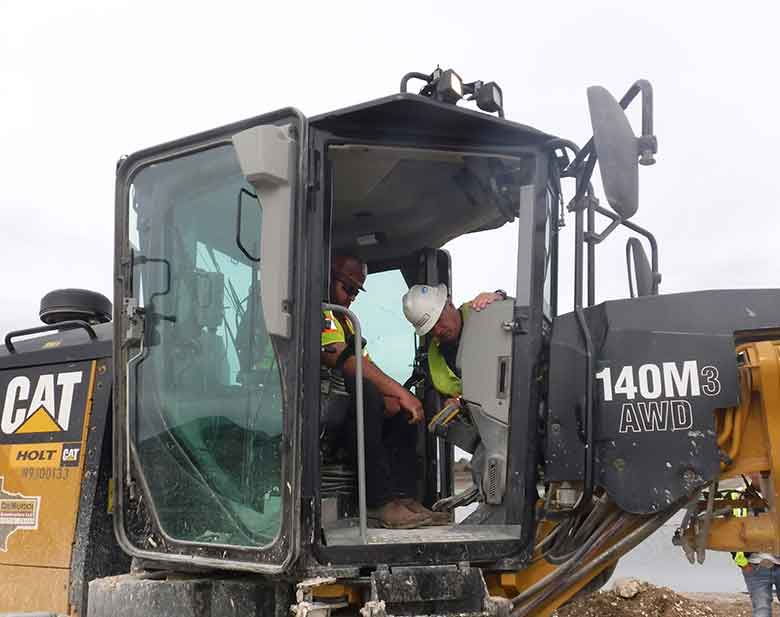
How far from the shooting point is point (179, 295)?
344 centimetres

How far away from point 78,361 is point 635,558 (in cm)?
942

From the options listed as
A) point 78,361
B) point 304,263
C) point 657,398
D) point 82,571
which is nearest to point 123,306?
point 78,361

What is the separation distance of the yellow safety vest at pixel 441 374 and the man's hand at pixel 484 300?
21cm

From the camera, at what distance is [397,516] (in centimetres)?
361

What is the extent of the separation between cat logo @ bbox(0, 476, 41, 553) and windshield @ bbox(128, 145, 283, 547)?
2.50 ft

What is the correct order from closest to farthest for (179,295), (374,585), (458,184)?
(374,585) < (179,295) < (458,184)

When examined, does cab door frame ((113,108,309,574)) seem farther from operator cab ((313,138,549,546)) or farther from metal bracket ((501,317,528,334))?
metal bracket ((501,317,528,334))

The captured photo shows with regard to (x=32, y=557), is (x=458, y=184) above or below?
above

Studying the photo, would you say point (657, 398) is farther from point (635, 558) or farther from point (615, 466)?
point (635, 558)

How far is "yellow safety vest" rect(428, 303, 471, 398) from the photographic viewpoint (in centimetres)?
402

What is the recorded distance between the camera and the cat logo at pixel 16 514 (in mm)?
3846

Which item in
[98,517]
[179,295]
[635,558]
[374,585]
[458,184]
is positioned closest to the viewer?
[374,585]

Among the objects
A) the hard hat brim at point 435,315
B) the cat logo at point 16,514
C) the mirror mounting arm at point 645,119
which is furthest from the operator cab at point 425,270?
the cat logo at point 16,514

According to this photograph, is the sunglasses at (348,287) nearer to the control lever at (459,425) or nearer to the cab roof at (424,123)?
the control lever at (459,425)
